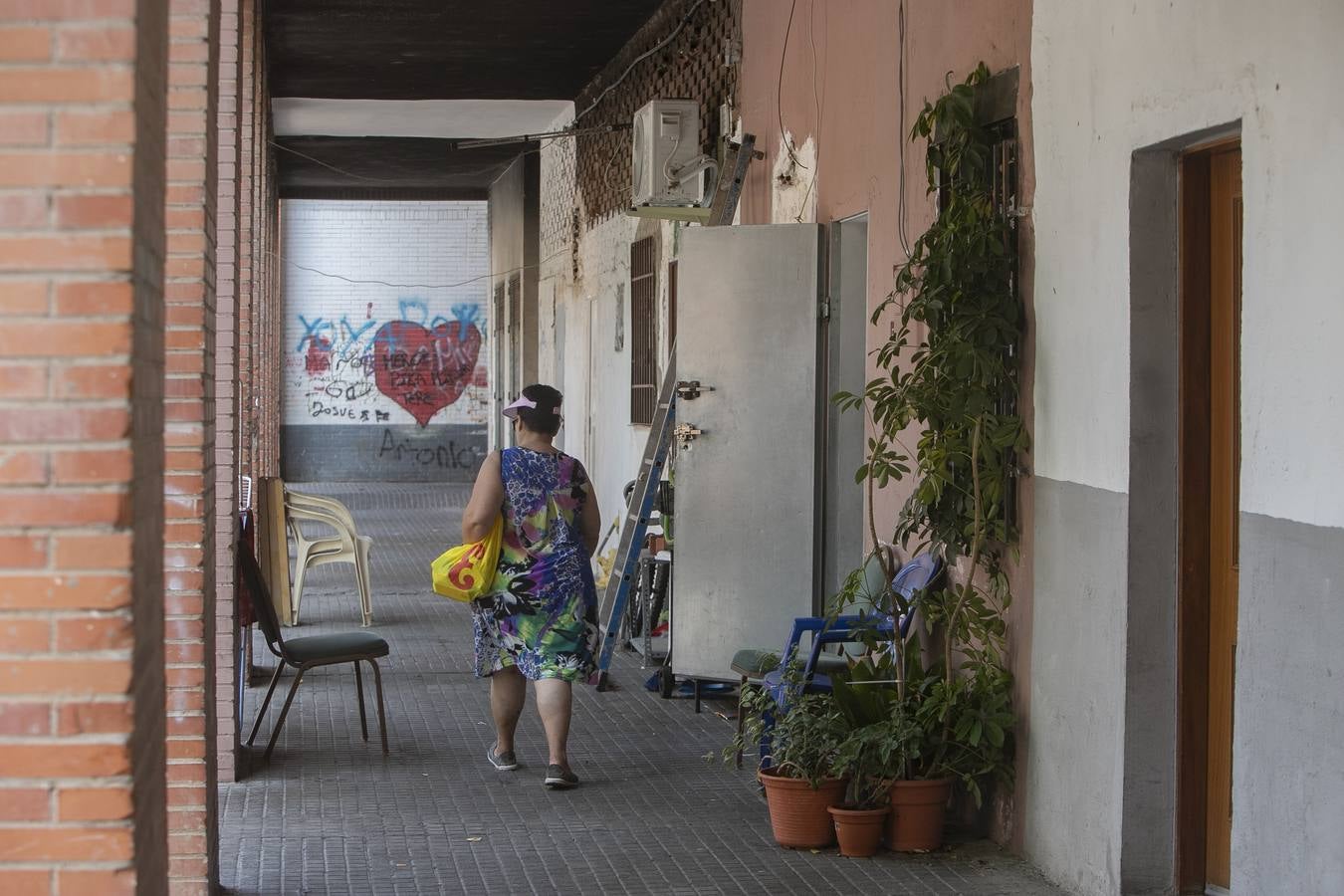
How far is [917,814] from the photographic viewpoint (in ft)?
18.6

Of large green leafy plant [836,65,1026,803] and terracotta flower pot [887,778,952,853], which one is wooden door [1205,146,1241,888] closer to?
large green leafy plant [836,65,1026,803]

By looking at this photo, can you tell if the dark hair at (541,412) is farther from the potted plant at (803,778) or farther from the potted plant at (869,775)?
the potted plant at (869,775)

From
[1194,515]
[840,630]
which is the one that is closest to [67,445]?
[1194,515]

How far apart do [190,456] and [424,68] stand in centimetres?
1037

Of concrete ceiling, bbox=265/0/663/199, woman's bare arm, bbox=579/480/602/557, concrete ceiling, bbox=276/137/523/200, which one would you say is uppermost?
concrete ceiling, bbox=276/137/523/200

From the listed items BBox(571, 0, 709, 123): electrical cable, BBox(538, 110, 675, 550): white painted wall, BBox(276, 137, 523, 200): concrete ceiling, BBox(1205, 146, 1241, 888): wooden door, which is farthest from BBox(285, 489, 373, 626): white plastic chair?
BBox(276, 137, 523, 200): concrete ceiling

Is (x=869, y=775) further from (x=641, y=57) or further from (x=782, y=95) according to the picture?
(x=641, y=57)

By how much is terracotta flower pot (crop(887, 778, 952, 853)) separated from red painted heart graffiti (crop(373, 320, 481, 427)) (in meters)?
22.3

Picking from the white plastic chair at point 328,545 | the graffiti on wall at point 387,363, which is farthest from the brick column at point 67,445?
the graffiti on wall at point 387,363

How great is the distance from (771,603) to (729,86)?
11.6 feet

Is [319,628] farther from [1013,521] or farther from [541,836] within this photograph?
[1013,521]

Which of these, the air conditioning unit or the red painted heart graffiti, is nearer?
the air conditioning unit

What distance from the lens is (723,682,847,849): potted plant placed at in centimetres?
571

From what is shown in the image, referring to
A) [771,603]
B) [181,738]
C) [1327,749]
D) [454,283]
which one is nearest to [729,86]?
[771,603]
